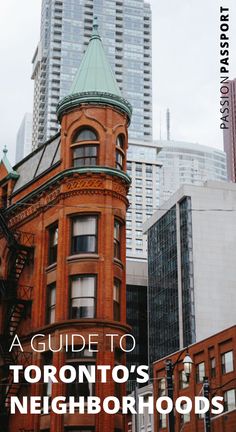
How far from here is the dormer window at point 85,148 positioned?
43.6 m

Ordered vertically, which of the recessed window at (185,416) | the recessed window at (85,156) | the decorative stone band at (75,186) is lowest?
the recessed window at (185,416)

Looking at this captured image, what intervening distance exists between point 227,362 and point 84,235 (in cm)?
3724

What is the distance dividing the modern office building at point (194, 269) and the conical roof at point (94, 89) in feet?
283

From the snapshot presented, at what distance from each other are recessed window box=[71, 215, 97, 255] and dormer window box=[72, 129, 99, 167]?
10.5 feet

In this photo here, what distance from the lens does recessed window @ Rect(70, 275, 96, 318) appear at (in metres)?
40.6

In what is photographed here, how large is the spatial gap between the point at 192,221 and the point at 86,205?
95548 millimetres

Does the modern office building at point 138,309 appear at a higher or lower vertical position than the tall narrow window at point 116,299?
higher

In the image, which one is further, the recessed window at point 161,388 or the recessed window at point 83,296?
the recessed window at point 161,388

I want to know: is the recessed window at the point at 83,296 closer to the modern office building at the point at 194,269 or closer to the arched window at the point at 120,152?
the arched window at the point at 120,152

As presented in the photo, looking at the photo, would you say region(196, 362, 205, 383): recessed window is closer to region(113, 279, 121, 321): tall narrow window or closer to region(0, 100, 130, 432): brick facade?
region(0, 100, 130, 432): brick facade

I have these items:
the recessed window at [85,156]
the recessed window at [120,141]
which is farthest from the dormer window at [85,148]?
the recessed window at [120,141]

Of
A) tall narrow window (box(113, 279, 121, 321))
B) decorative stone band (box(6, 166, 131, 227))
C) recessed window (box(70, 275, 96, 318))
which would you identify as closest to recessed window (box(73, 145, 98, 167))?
decorative stone band (box(6, 166, 131, 227))

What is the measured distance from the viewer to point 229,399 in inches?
2911

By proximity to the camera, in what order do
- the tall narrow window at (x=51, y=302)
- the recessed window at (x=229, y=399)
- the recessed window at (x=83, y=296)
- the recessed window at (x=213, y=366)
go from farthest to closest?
the recessed window at (x=213, y=366), the recessed window at (x=229, y=399), the tall narrow window at (x=51, y=302), the recessed window at (x=83, y=296)
